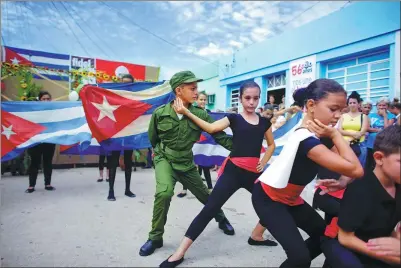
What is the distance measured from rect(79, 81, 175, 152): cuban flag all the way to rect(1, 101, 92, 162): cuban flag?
101 cm

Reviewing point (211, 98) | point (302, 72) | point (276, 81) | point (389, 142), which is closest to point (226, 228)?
point (389, 142)

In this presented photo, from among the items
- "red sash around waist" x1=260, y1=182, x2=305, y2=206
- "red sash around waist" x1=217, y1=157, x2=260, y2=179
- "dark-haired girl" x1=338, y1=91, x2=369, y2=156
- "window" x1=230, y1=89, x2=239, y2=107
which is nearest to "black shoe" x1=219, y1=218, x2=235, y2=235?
"red sash around waist" x1=217, y1=157, x2=260, y2=179

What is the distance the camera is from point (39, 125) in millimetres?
5809

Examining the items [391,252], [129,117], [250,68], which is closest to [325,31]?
[250,68]

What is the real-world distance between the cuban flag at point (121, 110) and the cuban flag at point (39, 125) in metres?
1.01

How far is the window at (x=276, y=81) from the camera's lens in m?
12.9

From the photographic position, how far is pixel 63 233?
3.56 meters

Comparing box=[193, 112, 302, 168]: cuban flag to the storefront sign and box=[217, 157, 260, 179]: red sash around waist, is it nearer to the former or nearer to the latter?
box=[217, 157, 260, 179]: red sash around waist

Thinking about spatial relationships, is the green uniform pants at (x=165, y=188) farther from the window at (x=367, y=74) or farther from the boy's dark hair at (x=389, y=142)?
the window at (x=367, y=74)

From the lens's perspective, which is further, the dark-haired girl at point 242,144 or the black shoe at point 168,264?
the dark-haired girl at point 242,144

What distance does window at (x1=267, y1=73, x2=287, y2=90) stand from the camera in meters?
12.9

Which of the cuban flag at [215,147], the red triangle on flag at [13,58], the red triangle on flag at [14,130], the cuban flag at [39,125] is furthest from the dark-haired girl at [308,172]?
the red triangle on flag at [13,58]

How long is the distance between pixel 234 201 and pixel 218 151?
38.2 inches

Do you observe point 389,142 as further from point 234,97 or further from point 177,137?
point 234,97
